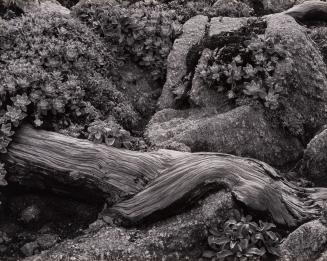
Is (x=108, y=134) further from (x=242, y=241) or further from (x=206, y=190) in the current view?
(x=242, y=241)

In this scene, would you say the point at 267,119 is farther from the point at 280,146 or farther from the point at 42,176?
the point at 42,176

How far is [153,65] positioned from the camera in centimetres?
1120

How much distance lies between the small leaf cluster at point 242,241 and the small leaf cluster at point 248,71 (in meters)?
2.84

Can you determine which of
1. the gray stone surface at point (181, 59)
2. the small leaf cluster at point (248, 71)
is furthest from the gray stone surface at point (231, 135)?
the gray stone surface at point (181, 59)

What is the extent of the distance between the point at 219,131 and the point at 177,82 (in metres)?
1.76

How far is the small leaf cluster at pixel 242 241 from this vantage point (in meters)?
7.49

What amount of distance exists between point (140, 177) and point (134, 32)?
4311 millimetres

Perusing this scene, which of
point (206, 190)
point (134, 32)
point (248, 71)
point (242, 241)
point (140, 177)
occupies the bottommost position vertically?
point (242, 241)

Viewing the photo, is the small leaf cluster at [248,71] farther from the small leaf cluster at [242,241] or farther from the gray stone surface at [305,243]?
the small leaf cluster at [242,241]

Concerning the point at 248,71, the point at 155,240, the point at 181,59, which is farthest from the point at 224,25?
the point at 155,240

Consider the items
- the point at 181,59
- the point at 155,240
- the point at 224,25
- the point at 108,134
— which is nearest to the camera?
the point at 155,240

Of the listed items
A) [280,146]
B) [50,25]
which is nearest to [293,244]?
[280,146]

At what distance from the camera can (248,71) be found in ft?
32.3

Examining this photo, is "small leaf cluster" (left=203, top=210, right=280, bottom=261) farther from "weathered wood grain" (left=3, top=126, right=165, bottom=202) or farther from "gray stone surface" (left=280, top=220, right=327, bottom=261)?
"weathered wood grain" (left=3, top=126, right=165, bottom=202)
